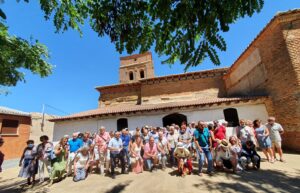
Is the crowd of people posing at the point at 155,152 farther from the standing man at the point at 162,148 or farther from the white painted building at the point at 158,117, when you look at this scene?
the white painted building at the point at 158,117

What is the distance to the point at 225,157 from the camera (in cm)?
677

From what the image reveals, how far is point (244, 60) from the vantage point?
47.7ft

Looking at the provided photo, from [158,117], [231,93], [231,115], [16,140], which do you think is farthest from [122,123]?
[16,140]

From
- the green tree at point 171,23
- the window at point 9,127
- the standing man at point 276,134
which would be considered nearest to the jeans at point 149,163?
the standing man at point 276,134

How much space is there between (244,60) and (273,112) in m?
5.07

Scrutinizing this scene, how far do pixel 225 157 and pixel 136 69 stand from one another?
25.9 meters

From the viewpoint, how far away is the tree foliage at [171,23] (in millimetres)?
1975

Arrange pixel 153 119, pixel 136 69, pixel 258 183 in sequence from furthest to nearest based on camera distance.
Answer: pixel 136 69, pixel 153 119, pixel 258 183

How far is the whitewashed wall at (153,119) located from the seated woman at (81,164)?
22.7 ft

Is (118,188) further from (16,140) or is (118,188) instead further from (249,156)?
(16,140)

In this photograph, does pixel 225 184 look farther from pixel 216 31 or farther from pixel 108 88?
pixel 108 88

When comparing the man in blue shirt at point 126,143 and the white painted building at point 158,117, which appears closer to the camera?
the man in blue shirt at point 126,143

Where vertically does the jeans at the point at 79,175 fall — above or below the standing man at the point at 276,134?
below

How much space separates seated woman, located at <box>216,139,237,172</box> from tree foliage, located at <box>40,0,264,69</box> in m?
5.47
